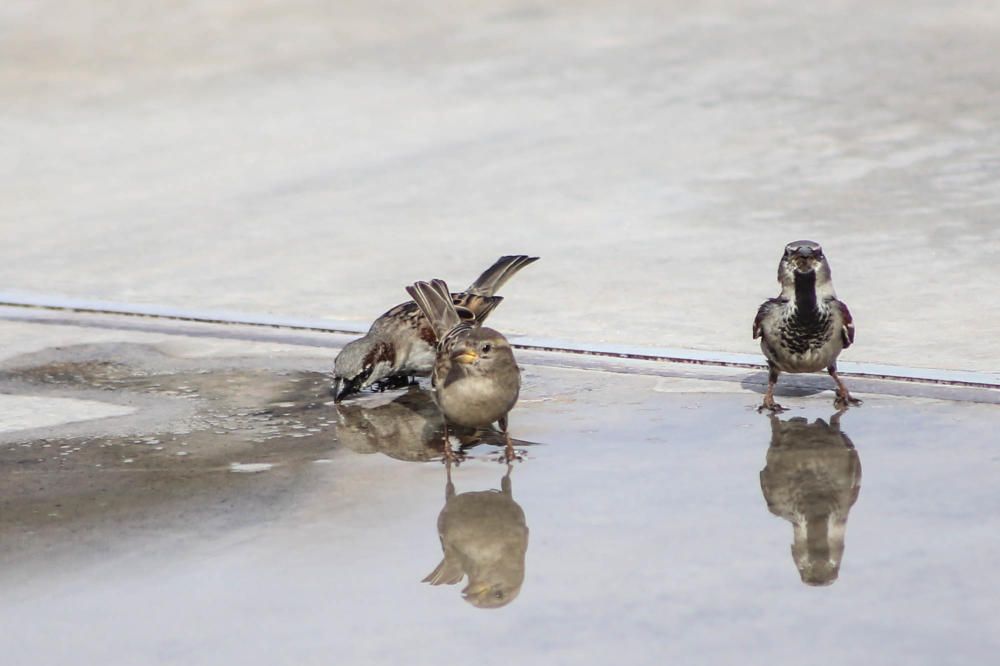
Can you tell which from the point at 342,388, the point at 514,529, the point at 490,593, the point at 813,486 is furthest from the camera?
the point at 342,388

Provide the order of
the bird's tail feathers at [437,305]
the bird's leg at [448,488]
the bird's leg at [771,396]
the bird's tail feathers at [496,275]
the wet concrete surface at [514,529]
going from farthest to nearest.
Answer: the bird's tail feathers at [496,275] < the bird's tail feathers at [437,305] < the bird's leg at [771,396] < the bird's leg at [448,488] < the wet concrete surface at [514,529]

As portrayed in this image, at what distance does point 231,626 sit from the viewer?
4891 mm

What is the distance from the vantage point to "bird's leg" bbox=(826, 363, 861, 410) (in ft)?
23.7

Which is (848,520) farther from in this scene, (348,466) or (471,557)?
(348,466)

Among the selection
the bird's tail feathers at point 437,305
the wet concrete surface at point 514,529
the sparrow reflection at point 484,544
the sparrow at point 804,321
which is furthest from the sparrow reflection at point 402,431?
the sparrow at point 804,321

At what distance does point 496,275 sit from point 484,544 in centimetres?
344

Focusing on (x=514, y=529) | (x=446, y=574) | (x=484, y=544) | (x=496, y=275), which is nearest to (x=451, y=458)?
(x=514, y=529)

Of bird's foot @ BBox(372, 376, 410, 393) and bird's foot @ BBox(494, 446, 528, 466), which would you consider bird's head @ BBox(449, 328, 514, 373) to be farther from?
bird's foot @ BBox(372, 376, 410, 393)

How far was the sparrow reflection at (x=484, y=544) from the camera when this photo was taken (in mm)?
5164

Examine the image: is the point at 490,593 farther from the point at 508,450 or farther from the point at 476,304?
the point at 476,304

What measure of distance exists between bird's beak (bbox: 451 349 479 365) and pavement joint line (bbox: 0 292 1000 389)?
A: 172cm

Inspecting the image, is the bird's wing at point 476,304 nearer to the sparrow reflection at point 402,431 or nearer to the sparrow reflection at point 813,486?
the sparrow reflection at point 402,431

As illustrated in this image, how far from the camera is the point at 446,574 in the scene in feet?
17.4

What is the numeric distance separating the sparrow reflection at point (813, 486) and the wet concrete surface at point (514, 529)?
0.6 inches
